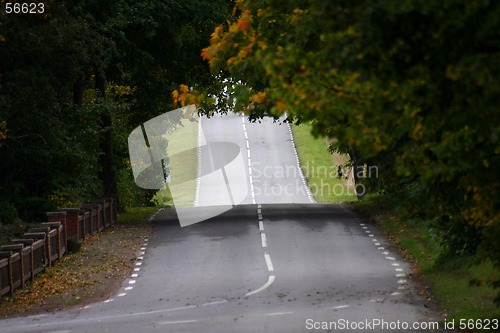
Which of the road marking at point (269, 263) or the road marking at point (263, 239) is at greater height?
the road marking at point (263, 239)

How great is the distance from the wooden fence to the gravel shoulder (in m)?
0.26

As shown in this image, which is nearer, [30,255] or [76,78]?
[30,255]

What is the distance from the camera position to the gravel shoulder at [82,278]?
21.6 meters

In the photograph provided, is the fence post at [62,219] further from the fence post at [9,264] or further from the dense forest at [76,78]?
the fence post at [9,264]

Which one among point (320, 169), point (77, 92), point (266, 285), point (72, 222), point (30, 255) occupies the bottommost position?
point (266, 285)

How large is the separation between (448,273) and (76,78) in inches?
587

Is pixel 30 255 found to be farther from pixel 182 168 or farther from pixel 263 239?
pixel 182 168

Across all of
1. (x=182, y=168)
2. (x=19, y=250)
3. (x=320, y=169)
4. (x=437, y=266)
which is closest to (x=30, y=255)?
(x=19, y=250)

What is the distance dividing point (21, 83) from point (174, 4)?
31.6ft

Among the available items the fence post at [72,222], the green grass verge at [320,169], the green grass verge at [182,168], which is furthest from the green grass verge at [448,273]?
the green grass verge at [182,168]

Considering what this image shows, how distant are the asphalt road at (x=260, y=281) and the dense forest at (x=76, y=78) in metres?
3.85

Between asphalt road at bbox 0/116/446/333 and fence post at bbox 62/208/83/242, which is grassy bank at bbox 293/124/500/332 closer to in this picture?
asphalt road at bbox 0/116/446/333

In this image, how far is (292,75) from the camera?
10766mm

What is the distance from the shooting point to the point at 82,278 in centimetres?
2494
